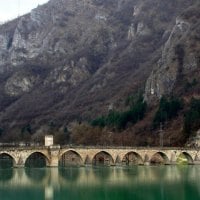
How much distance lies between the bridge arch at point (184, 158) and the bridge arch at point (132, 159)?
7819mm

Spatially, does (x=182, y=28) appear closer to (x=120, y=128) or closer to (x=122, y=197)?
(x=120, y=128)

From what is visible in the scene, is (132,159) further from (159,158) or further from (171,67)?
(171,67)

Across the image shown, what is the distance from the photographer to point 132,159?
4990 inches

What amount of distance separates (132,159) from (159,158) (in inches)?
241

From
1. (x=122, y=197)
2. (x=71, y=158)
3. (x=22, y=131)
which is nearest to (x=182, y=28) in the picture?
(x=22, y=131)

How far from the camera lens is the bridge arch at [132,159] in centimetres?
11865

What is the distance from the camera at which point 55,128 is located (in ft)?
626

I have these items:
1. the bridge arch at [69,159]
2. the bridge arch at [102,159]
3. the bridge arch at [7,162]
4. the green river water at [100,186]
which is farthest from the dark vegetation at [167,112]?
the green river water at [100,186]

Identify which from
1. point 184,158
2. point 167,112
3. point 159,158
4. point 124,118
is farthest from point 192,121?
point 124,118

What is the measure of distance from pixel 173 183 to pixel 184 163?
146 feet

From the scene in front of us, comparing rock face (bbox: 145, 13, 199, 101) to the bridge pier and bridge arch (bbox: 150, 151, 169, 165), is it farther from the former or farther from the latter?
the bridge pier

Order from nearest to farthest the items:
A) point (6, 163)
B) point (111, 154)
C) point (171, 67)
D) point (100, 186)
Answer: point (100, 186), point (111, 154), point (6, 163), point (171, 67)

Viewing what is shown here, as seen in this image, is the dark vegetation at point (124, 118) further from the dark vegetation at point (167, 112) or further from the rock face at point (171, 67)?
the dark vegetation at point (167, 112)

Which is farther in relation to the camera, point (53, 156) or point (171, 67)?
point (171, 67)
